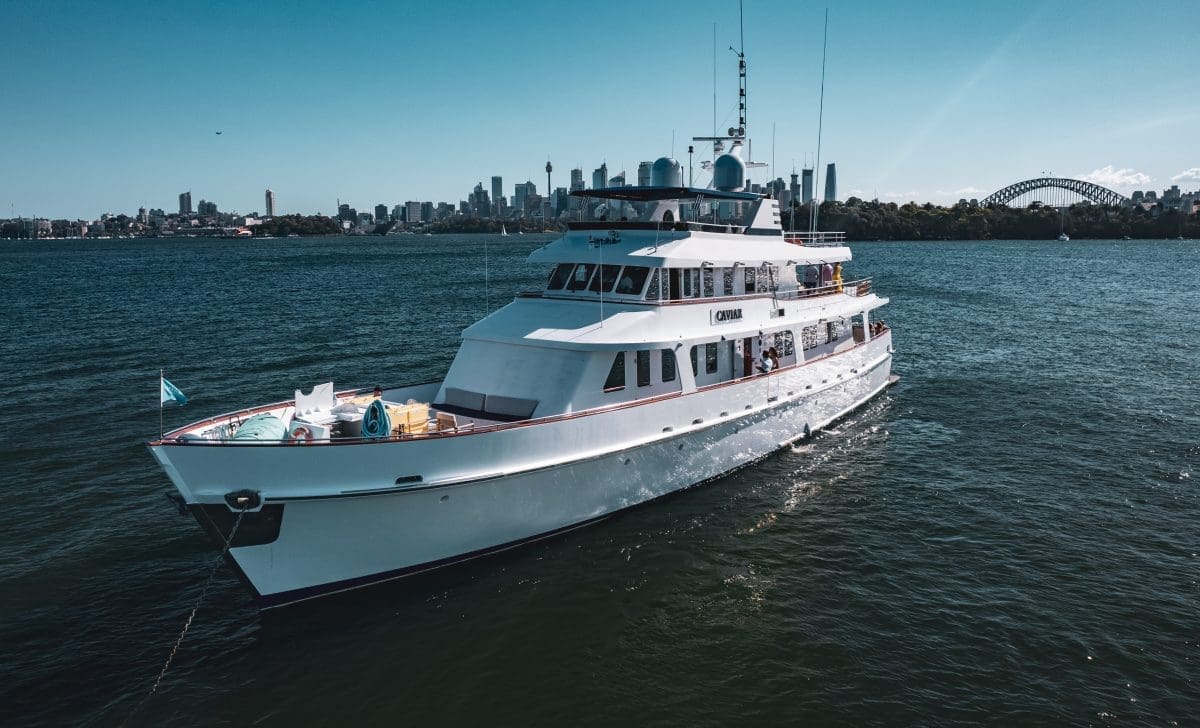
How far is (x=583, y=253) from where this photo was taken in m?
18.3

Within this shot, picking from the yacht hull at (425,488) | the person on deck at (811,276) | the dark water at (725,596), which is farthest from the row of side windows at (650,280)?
the person on deck at (811,276)

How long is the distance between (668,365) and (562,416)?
3910mm

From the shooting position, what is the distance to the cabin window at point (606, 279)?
59.8 feet

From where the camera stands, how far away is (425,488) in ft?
42.7

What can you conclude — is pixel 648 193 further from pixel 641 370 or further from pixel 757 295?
pixel 641 370

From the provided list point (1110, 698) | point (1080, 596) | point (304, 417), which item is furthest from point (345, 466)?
point (1080, 596)

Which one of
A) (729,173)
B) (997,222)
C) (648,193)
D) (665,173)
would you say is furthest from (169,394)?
(997,222)

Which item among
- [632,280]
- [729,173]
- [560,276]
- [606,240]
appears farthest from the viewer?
[729,173]

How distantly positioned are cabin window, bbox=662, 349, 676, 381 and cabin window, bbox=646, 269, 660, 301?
4.89 feet

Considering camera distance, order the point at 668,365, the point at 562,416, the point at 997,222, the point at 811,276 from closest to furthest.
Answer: the point at 562,416, the point at 668,365, the point at 811,276, the point at 997,222

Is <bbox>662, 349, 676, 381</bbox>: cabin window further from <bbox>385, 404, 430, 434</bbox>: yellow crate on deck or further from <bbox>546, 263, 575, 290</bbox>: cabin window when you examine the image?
<bbox>385, 404, 430, 434</bbox>: yellow crate on deck

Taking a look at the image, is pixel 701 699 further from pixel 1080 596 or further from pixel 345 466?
pixel 1080 596

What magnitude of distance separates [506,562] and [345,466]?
13.3 feet

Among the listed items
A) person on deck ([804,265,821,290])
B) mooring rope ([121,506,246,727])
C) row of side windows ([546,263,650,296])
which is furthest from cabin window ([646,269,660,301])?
mooring rope ([121,506,246,727])
